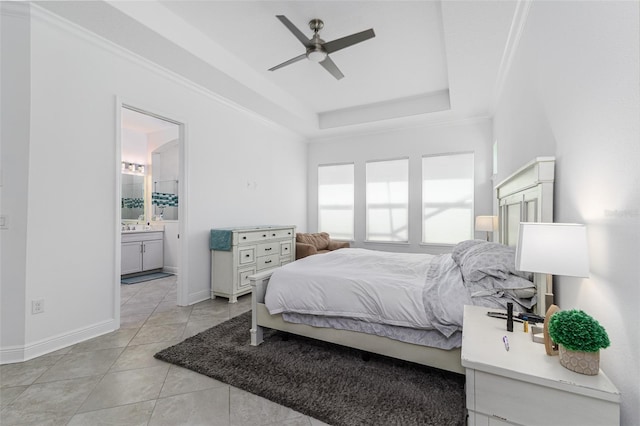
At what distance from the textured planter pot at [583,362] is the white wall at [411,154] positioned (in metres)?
4.19

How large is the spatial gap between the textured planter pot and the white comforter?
2.60 ft

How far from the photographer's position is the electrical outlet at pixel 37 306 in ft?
7.66

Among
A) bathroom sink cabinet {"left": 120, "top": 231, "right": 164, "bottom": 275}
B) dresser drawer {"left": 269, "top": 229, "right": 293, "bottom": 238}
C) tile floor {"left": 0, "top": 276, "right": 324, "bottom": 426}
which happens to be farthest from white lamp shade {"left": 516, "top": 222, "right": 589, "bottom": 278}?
bathroom sink cabinet {"left": 120, "top": 231, "right": 164, "bottom": 275}

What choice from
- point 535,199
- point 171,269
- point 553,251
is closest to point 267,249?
point 171,269

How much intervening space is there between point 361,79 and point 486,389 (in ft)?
13.1

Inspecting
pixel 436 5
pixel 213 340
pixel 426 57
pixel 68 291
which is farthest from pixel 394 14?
pixel 68 291

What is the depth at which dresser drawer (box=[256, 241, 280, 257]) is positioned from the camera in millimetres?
4207

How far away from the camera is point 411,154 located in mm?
5332

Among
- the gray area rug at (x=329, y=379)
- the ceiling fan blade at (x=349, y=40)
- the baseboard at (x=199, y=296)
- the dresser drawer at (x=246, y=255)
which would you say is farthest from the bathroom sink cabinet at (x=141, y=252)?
the ceiling fan blade at (x=349, y=40)

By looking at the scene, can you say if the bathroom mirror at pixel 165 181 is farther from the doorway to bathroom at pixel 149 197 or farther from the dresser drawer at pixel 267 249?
the dresser drawer at pixel 267 249

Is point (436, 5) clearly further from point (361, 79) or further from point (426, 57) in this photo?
point (361, 79)

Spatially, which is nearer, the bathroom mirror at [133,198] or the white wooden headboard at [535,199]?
the white wooden headboard at [535,199]

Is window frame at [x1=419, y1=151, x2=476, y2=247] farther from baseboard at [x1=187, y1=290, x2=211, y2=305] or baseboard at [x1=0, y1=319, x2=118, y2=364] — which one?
baseboard at [x1=0, y1=319, x2=118, y2=364]

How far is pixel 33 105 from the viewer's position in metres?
2.35
